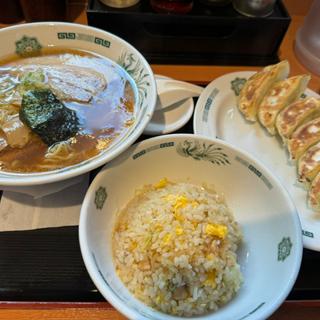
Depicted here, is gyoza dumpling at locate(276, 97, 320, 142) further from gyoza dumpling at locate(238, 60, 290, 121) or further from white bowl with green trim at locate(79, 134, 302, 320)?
white bowl with green trim at locate(79, 134, 302, 320)

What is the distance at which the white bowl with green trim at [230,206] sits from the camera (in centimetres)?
83

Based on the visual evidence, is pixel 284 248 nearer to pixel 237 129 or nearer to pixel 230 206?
pixel 230 206

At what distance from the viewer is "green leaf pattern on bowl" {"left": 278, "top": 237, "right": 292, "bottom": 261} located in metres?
0.91

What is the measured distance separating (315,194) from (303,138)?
0.82ft

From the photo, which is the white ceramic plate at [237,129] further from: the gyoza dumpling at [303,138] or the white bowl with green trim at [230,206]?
the white bowl with green trim at [230,206]

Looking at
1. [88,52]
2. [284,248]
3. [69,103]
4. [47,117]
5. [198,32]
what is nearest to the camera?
[284,248]

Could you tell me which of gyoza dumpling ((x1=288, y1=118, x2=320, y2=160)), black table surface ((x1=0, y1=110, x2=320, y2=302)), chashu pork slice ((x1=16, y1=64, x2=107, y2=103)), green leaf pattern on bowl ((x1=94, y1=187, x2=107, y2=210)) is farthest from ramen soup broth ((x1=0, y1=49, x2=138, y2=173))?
gyoza dumpling ((x1=288, y1=118, x2=320, y2=160))

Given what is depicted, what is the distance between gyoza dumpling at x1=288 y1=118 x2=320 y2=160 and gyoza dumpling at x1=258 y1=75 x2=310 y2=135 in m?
0.10

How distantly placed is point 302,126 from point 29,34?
1.06 metres

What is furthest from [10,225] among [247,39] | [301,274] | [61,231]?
[247,39]

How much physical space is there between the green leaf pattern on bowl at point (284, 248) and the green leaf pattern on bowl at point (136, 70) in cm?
59

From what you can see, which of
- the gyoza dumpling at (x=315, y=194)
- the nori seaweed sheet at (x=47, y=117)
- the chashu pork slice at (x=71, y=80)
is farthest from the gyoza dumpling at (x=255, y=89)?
the nori seaweed sheet at (x=47, y=117)

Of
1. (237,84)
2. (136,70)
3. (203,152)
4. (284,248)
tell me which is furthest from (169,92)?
(284,248)

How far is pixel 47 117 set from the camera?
3.36 ft
